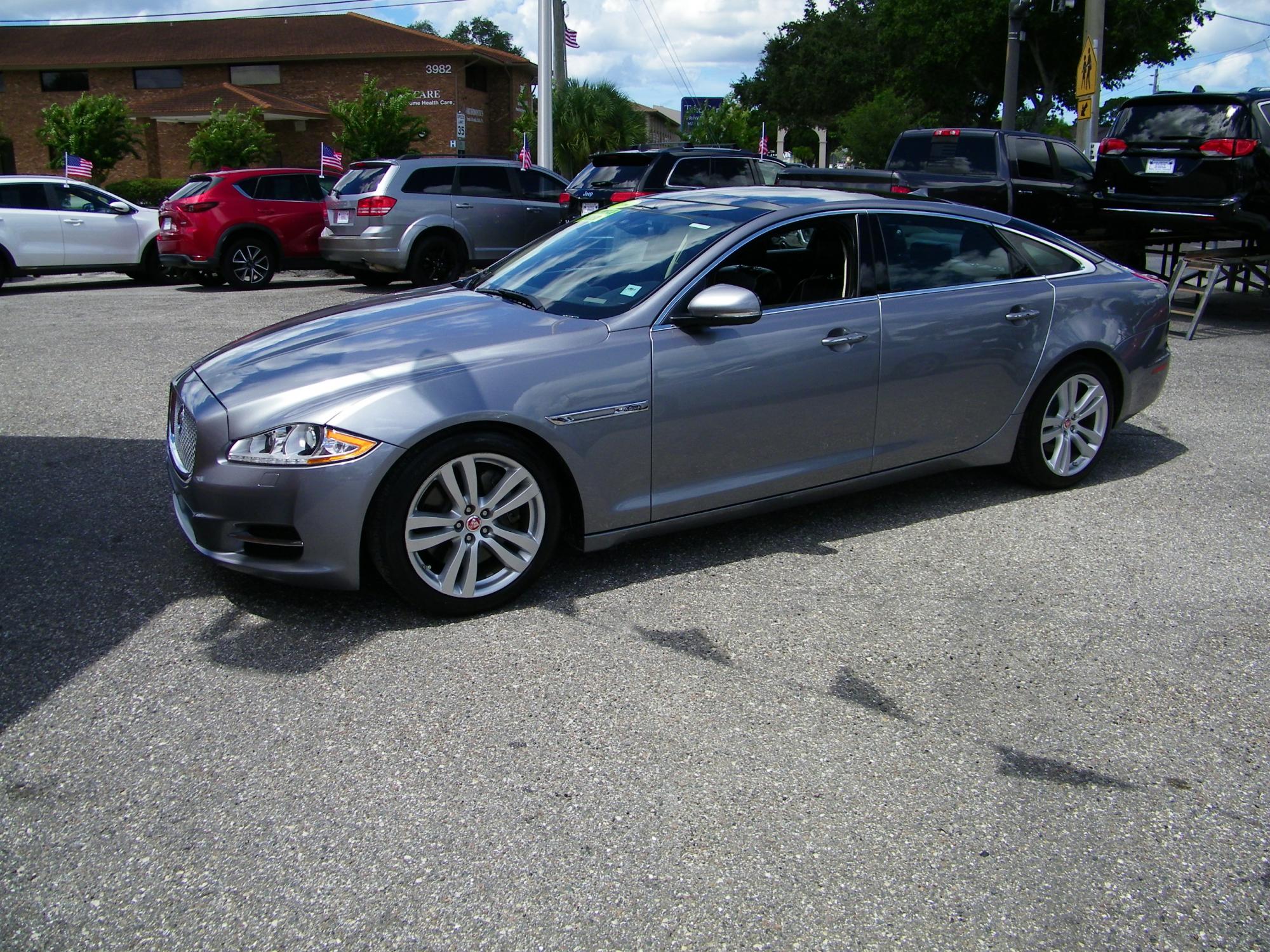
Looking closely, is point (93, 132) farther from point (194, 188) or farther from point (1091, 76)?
point (1091, 76)

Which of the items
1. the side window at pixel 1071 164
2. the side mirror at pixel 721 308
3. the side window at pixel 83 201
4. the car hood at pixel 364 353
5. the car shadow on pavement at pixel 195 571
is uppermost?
the side window at pixel 1071 164

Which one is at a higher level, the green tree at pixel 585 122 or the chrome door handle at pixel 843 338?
the green tree at pixel 585 122

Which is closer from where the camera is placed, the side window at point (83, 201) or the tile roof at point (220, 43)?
the side window at point (83, 201)

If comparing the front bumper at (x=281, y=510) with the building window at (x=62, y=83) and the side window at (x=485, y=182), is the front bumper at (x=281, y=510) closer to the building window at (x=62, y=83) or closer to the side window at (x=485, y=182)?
the side window at (x=485, y=182)

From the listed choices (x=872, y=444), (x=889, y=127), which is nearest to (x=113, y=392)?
(x=872, y=444)

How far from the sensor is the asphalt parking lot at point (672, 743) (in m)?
2.58

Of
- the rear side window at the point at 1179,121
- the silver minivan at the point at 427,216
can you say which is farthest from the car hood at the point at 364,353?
the rear side window at the point at 1179,121

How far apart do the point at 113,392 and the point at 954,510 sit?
241 inches

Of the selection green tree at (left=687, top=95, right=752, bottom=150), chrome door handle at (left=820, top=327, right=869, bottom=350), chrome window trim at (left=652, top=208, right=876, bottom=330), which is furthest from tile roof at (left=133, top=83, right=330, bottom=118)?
chrome door handle at (left=820, top=327, right=869, bottom=350)

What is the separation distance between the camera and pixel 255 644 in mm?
3924

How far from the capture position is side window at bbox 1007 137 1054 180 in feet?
45.6

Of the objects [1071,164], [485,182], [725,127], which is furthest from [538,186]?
[725,127]

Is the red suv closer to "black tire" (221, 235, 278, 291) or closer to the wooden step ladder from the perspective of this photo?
"black tire" (221, 235, 278, 291)

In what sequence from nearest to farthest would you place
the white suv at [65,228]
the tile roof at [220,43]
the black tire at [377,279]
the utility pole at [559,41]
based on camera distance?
the white suv at [65,228]
the black tire at [377,279]
the utility pole at [559,41]
the tile roof at [220,43]
